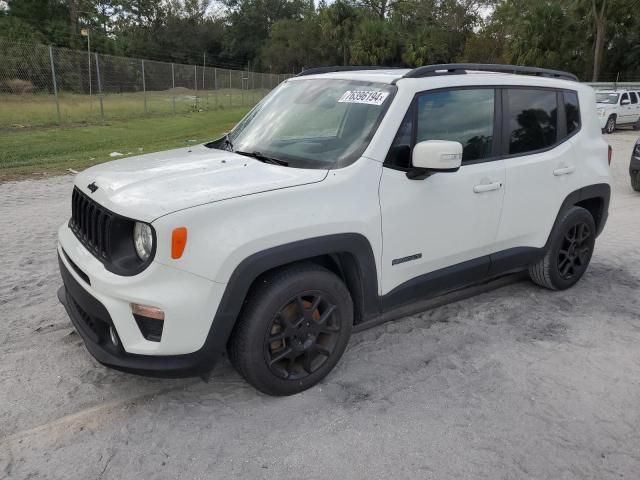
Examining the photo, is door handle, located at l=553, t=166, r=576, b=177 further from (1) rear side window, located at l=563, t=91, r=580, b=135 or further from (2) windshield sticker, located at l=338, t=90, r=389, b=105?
(2) windshield sticker, located at l=338, t=90, r=389, b=105

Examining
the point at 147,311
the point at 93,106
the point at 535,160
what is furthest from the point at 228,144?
the point at 93,106

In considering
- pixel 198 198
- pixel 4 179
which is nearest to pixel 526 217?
pixel 198 198

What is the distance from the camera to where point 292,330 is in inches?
119

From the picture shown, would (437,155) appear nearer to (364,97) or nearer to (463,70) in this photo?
(364,97)

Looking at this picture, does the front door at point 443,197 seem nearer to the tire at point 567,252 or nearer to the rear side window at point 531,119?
the rear side window at point 531,119

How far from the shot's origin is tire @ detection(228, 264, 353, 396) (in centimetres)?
288

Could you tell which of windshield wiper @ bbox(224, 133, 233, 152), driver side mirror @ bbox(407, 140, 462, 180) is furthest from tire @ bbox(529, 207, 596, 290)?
windshield wiper @ bbox(224, 133, 233, 152)

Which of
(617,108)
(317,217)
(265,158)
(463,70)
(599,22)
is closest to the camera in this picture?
(317,217)

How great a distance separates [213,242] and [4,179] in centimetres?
825

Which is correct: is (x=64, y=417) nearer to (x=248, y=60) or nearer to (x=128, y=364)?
(x=128, y=364)

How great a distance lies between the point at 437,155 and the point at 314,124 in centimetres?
98

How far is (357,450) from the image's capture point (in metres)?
2.71

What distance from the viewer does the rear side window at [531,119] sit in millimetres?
4016

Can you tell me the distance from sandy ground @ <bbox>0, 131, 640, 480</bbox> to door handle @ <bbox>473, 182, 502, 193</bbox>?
3.42 ft
